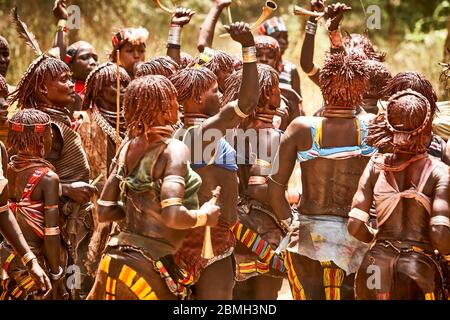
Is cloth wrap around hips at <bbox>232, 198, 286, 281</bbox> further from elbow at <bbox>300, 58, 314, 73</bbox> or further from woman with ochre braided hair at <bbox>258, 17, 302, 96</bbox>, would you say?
woman with ochre braided hair at <bbox>258, 17, 302, 96</bbox>

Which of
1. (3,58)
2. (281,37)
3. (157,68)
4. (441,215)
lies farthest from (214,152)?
(281,37)

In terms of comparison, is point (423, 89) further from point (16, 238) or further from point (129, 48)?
point (129, 48)

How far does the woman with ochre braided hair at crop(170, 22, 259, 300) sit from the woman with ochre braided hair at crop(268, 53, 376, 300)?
1.57 feet

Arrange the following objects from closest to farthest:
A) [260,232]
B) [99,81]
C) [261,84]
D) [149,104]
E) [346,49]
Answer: [149,104] → [261,84] → [260,232] → [99,81] → [346,49]

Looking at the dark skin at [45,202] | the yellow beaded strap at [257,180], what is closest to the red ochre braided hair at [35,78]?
the dark skin at [45,202]

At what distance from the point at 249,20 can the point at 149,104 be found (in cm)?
1218

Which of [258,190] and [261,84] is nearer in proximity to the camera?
[261,84]

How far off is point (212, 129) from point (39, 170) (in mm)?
1454

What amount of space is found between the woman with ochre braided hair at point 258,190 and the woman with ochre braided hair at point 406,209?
178 centimetres

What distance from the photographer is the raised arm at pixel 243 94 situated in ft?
22.8

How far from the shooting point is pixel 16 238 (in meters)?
6.94

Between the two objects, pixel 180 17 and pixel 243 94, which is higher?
pixel 180 17

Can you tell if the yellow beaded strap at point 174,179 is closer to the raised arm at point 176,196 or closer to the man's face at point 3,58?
the raised arm at point 176,196

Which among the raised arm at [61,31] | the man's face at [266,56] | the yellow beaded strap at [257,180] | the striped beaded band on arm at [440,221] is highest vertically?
the raised arm at [61,31]
